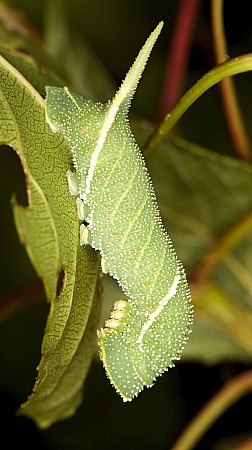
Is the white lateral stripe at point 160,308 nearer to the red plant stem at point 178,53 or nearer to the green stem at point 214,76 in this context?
the green stem at point 214,76

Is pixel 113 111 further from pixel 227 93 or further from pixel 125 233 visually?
pixel 227 93

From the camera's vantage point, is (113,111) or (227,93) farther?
(227,93)

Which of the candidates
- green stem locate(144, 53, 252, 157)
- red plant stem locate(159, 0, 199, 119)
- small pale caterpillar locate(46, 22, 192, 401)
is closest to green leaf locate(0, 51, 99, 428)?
small pale caterpillar locate(46, 22, 192, 401)

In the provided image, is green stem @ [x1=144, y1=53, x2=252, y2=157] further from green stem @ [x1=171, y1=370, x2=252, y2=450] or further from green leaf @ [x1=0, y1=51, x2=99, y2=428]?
green stem @ [x1=171, y1=370, x2=252, y2=450]

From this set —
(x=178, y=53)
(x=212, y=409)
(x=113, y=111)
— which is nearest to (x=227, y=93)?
(x=178, y=53)

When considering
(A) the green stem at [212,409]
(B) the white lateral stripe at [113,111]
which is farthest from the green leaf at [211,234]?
(B) the white lateral stripe at [113,111]

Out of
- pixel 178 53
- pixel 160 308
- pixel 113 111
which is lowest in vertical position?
pixel 160 308
